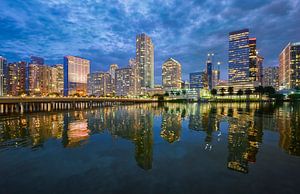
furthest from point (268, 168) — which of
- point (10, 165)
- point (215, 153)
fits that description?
point (10, 165)

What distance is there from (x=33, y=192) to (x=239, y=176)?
11890mm

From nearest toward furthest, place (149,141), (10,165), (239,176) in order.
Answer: (239,176) → (10,165) → (149,141)

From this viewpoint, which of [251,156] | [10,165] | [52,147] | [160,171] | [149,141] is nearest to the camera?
[160,171]

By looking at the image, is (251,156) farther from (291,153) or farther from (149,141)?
(149,141)

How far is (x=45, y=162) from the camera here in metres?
15.5

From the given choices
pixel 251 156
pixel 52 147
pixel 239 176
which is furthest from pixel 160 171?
pixel 52 147

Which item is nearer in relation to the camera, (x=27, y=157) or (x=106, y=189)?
(x=106, y=189)

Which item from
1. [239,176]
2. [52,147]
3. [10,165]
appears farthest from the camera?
[52,147]

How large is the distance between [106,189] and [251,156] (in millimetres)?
12070

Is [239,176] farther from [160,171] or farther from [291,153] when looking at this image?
[291,153]

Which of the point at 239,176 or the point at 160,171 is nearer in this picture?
the point at 239,176

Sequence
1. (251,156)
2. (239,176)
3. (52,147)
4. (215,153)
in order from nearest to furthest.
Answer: (239,176)
(251,156)
(215,153)
(52,147)

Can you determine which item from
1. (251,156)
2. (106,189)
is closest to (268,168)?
(251,156)

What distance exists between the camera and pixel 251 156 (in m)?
16.0
